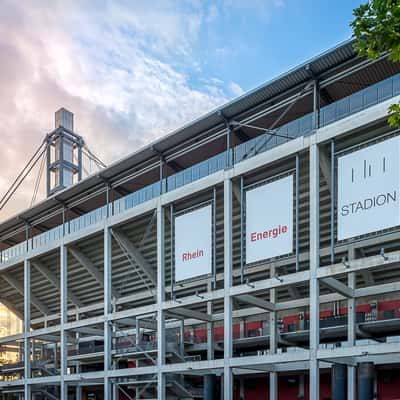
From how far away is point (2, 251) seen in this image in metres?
50.2

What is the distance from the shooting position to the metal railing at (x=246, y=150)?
2502 centimetres

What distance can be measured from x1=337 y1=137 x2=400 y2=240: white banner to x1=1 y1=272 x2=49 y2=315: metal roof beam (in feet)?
108

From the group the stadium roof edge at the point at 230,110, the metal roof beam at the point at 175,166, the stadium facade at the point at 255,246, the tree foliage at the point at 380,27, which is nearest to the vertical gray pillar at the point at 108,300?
the stadium facade at the point at 255,246

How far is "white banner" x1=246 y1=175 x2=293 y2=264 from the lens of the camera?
27.0m

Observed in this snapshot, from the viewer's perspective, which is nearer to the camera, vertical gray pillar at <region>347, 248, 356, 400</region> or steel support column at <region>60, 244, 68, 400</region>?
vertical gray pillar at <region>347, 248, 356, 400</region>

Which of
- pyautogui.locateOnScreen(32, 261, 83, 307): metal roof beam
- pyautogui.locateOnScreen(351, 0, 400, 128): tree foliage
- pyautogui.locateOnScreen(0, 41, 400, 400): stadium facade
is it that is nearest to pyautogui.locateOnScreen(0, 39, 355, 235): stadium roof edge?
pyautogui.locateOnScreen(0, 41, 400, 400): stadium facade

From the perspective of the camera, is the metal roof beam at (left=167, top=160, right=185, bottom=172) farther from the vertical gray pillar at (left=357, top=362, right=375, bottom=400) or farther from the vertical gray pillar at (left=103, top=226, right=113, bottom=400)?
the vertical gray pillar at (left=357, top=362, right=375, bottom=400)

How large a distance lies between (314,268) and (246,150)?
24.7 feet

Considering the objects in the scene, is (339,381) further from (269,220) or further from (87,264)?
(87,264)

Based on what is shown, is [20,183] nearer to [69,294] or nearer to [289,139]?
[69,294]

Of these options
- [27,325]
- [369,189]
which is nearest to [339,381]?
[369,189]

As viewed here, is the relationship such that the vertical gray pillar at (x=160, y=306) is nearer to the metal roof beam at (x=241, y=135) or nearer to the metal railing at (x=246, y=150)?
the metal railing at (x=246, y=150)

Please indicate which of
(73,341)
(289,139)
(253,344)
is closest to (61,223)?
(73,341)

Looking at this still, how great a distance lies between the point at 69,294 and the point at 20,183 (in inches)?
724
